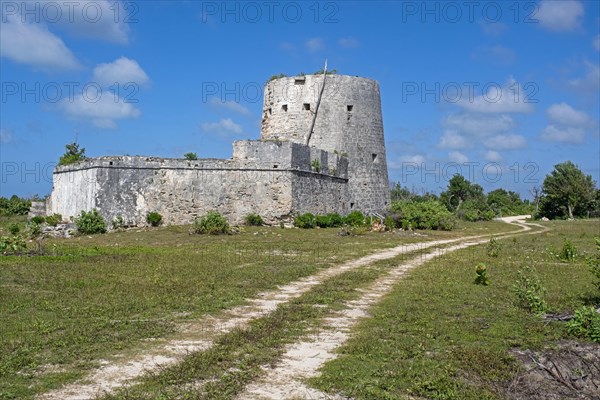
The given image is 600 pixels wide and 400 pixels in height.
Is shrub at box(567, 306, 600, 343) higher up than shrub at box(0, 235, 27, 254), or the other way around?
shrub at box(0, 235, 27, 254)

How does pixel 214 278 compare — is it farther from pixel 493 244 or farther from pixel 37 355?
pixel 493 244

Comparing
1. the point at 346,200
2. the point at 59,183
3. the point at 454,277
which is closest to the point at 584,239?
the point at 346,200

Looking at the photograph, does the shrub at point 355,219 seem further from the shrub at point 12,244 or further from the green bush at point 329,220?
the shrub at point 12,244

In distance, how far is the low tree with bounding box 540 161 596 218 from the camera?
4738 cm

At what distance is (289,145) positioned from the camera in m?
26.4

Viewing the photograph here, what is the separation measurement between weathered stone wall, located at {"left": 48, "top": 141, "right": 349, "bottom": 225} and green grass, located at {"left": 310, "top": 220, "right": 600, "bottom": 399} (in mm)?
14125

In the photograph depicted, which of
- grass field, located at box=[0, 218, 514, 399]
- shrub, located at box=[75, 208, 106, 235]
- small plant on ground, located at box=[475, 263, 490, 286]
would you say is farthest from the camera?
shrub, located at box=[75, 208, 106, 235]

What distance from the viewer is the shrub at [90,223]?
2355 centimetres

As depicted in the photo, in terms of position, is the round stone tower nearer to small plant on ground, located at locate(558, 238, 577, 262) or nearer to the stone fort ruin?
the stone fort ruin

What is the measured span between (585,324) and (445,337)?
1.83m

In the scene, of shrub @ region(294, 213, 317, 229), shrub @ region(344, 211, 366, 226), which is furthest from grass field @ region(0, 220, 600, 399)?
shrub @ region(344, 211, 366, 226)

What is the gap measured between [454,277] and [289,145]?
593 inches

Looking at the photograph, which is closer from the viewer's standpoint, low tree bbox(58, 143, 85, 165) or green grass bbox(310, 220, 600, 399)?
green grass bbox(310, 220, 600, 399)

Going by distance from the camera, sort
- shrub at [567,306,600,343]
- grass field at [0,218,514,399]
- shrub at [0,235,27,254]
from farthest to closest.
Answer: shrub at [0,235,27,254]
shrub at [567,306,600,343]
grass field at [0,218,514,399]
